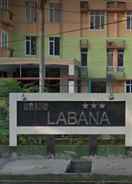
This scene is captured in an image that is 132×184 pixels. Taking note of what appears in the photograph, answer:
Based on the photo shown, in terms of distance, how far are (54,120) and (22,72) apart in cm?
3683

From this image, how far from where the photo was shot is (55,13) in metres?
53.5

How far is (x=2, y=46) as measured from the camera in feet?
160

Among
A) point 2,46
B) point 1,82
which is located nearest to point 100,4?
point 2,46

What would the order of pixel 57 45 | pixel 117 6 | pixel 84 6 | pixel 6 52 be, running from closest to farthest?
pixel 6 52 → pixel 57 45 → pixel 117 6 → pixel 84 6

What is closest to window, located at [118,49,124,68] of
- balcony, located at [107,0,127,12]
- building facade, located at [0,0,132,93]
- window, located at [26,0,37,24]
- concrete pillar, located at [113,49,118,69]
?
building facade, located at [0,0,132,93]

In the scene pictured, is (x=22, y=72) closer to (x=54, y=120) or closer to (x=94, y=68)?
(x=94, y=68)

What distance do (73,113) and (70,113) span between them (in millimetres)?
59

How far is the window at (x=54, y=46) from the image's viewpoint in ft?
172

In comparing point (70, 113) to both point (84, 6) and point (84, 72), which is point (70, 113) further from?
point (84, 6)

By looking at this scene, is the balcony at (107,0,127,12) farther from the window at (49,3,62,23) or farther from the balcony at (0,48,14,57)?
the balcony at (0,48,14,57)

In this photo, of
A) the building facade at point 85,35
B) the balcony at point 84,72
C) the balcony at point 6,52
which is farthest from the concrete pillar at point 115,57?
the balcony at point 6,52

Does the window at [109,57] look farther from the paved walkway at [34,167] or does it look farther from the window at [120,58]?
the paved walkway at [34,167]

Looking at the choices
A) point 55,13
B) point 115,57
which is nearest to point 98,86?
point 115,57

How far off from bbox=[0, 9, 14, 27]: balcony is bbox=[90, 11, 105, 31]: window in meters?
7.84
